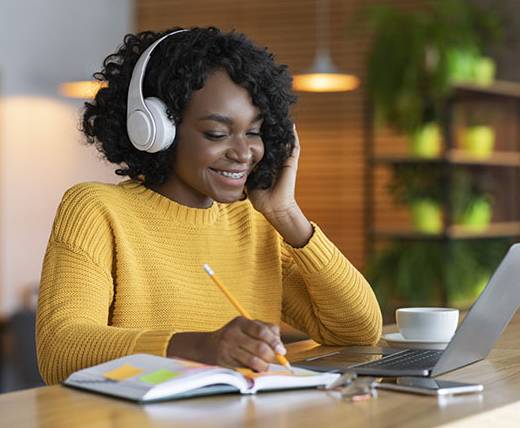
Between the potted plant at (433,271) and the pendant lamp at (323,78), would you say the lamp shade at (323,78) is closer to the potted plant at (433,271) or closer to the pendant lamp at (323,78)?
the pendant lamp at (323,78)

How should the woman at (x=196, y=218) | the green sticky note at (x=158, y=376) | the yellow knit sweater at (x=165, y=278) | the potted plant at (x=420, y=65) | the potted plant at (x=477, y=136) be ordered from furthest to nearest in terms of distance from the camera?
the potted plant at (x=477, y=136), the potted plant at (x=420, y=65), the woman at (x=196, y=218), the yellow knit sweater at (x=165, y=278), the green sticky note at (x=158, y=376)

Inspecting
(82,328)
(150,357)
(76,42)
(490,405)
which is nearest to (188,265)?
(82,328)

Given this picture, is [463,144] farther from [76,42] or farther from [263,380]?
[263,380]

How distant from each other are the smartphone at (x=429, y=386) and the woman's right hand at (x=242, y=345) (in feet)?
0.51

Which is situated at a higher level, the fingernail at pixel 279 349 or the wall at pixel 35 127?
the wall at pixel 35 127

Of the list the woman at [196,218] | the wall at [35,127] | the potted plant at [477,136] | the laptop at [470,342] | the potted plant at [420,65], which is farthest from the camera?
the wall at [35,127]

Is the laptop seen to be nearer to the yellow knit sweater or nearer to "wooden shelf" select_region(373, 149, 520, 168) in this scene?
the yellow knit sweater

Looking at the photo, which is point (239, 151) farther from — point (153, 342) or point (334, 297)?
point (153, 342)

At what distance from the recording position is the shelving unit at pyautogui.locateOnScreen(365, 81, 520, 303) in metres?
5.25

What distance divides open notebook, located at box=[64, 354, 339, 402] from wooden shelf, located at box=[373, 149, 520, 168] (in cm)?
388

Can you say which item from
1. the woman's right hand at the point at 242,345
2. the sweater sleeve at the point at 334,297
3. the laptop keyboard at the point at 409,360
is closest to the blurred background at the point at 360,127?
the sweater sleeve at the point at 334,297

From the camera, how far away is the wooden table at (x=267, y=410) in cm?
121

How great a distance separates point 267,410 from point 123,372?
218 mm

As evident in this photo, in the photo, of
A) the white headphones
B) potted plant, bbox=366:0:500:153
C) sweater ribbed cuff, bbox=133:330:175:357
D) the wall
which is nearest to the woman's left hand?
the white headphones
